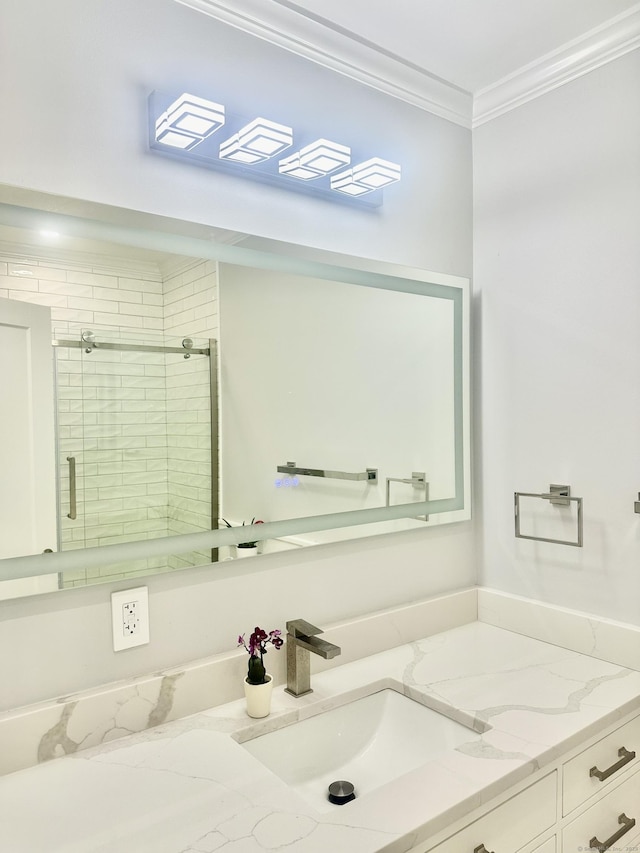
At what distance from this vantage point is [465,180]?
190 centimetres

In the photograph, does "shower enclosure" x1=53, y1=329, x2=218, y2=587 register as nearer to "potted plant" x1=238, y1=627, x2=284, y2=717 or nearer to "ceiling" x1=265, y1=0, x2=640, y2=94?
"potted plant" x1=238, y1=627, x2=284, y2=717

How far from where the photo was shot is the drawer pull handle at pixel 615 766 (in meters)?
1.29

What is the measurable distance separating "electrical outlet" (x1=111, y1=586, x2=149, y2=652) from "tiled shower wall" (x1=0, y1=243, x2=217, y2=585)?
0.05 m

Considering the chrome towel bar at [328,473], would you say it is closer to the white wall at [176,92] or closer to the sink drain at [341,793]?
the white wall at [176,92]

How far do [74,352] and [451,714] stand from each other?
Answer: 108cm

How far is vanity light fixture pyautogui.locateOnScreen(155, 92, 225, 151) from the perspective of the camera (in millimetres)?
1263

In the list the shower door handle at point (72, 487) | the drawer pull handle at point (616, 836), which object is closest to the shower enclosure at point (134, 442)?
the shower door handle at point (72, 487)

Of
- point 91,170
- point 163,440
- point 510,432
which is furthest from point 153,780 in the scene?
point 510,432

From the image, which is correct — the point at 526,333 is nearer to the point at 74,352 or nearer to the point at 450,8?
the point at 450,8

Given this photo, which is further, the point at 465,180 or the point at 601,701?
the point at 465,180

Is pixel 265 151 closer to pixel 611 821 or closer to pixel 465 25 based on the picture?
pixel 465 25

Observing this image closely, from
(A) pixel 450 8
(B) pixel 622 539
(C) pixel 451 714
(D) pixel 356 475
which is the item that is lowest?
(C) pixel 451 714

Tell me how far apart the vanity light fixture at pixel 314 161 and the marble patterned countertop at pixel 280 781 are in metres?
1.21

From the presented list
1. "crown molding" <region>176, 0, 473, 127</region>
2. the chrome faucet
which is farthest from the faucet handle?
"crown molding" <region>176, 0, 473, 127</region>
